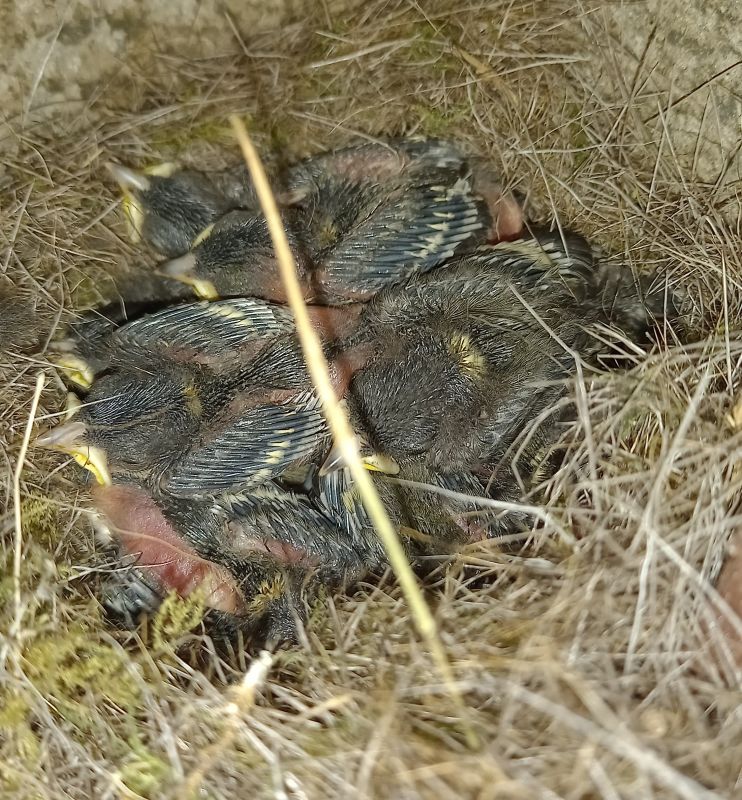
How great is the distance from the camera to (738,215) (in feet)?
4.33

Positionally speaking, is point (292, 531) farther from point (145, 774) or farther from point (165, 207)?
point (165, 207)

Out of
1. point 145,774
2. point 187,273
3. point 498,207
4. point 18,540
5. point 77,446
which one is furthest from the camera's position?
point 498,207

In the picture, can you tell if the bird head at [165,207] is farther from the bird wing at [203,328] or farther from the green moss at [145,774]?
the green moss at [145,774]

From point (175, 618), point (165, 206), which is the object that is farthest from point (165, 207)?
point (175, 618)

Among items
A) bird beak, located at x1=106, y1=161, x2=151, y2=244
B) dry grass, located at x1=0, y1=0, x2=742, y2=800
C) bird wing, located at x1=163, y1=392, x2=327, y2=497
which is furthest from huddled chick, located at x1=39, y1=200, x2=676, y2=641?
bird beak, located at x1=106, y1=161, x2=151, y2=244

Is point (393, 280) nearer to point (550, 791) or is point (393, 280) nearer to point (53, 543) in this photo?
point (53, 543)

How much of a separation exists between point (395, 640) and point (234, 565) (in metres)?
0.38

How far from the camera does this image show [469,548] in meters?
1.29

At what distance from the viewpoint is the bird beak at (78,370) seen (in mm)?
1364

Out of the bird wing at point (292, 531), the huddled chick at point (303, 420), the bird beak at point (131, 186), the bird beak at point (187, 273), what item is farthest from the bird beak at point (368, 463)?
the bird beak at point (131, 186)

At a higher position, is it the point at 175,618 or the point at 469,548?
the point at 469,548

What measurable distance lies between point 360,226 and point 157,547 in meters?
0.78

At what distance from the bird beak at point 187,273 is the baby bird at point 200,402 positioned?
0.05 m

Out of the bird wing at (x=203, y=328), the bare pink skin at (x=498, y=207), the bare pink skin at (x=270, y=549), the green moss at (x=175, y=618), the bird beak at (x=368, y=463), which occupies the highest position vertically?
the bare pink skin at (x=498, y=207)
